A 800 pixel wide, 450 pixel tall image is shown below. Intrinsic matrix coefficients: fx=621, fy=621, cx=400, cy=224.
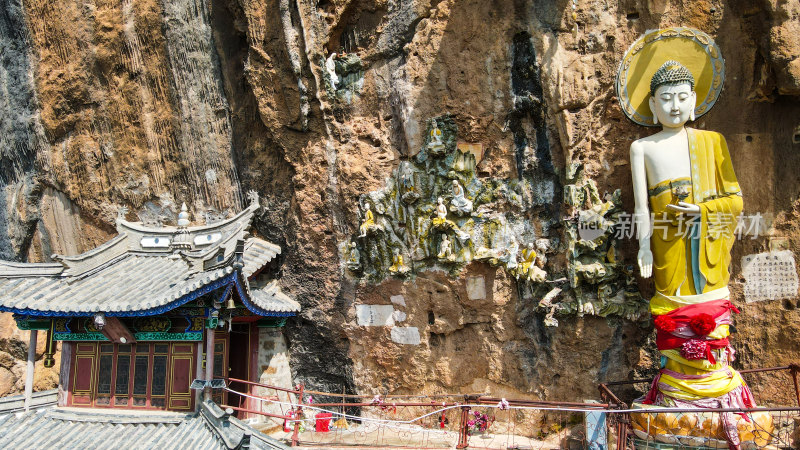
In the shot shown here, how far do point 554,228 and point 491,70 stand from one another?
2621mm

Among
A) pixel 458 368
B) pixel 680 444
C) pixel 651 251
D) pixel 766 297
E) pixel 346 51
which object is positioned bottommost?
pixel 680 444

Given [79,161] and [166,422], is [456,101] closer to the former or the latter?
[166,422]

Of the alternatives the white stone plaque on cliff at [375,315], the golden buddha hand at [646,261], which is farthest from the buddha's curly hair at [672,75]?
the white stone plaque on cliff at [375,315]

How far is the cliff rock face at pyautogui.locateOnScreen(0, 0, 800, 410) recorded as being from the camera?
904 cm

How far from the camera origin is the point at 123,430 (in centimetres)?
790

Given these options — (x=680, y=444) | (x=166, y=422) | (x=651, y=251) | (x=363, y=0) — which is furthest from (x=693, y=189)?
(x=166, y=422)

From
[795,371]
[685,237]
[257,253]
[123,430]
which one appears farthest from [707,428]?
[123,430]

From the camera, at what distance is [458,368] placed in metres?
9.74

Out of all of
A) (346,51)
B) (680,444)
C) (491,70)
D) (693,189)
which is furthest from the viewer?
(346,51)

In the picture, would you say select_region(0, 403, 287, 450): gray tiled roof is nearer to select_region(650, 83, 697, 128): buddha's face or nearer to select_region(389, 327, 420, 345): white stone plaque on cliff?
select_region(389, 327, 420, 345): white stone plaque on cliff

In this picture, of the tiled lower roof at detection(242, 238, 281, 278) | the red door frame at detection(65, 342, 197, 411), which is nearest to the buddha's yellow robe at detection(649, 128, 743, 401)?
the tiled lower roof at detection(242, 238, 281, 278)

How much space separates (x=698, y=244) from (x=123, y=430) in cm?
779

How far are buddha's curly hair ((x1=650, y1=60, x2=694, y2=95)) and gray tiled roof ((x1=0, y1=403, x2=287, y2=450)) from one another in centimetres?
678

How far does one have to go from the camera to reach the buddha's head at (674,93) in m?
8.26
